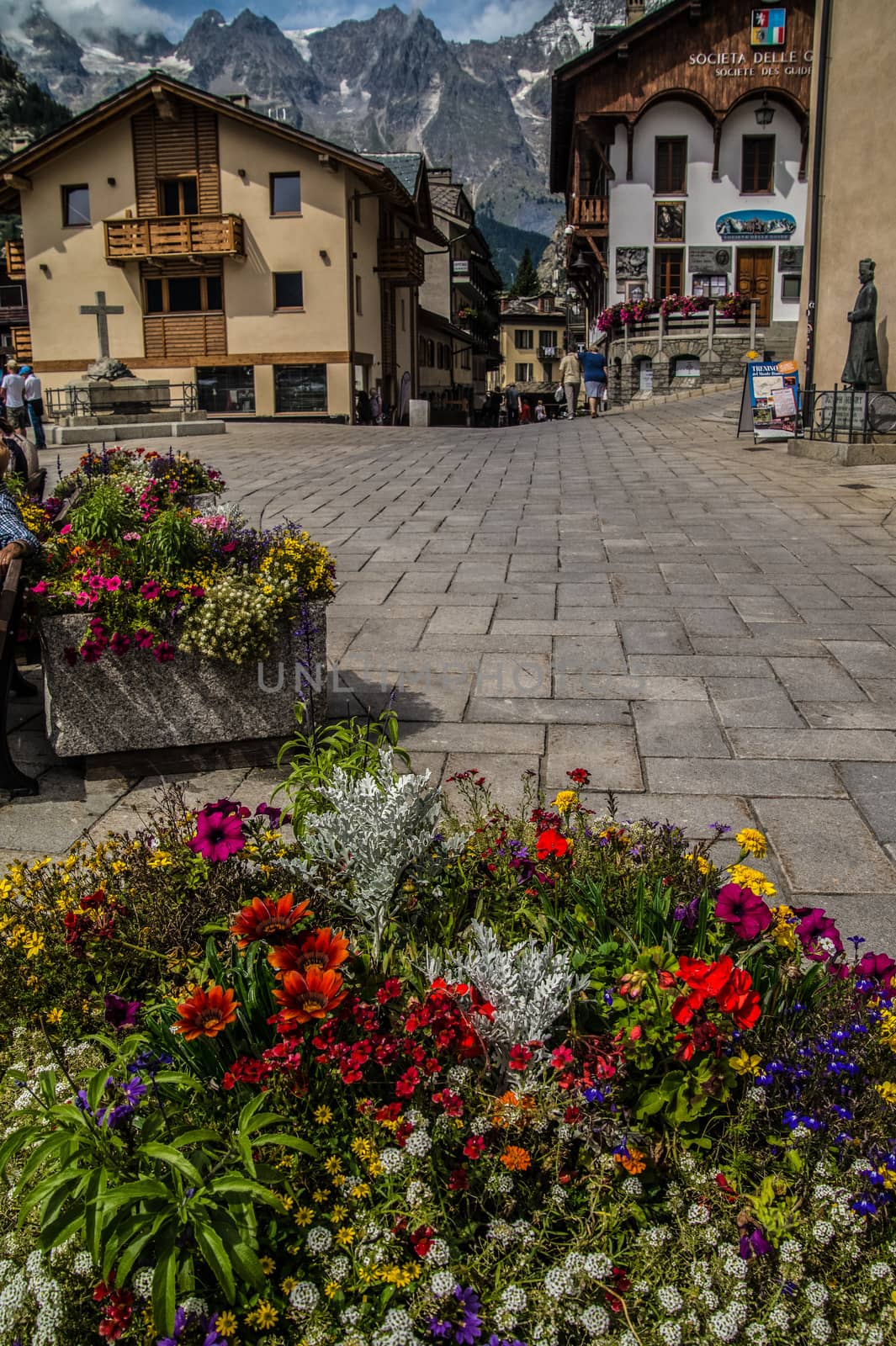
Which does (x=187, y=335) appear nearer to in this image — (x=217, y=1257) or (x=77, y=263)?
(x=77, y=263)

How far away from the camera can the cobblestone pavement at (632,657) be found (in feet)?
12.8

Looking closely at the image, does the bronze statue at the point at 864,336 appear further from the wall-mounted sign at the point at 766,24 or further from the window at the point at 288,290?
the wall-mounted sign at the point at 766,24

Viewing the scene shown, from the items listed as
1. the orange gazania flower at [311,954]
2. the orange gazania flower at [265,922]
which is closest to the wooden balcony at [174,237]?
the orange gazania flower at [265,922]

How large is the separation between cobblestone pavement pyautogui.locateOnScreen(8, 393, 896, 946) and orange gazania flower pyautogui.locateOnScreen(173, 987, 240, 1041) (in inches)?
66.6

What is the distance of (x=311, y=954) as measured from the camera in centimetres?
219

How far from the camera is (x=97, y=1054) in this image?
8.00 ft

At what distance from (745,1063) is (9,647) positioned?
2.98 metres

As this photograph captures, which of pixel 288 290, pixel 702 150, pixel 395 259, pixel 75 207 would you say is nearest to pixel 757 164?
pixel 702 150

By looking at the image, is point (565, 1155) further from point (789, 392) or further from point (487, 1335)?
point (789, 392)

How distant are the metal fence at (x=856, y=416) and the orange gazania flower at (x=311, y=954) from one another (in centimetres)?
1278

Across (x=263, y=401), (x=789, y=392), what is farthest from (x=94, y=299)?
(x=789, y=392)

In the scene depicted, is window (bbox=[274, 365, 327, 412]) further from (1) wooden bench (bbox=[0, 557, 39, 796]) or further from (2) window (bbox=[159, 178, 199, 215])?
(1) wooden bench (bbox=[0, 557, 39, 796])

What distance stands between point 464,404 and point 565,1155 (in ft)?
185

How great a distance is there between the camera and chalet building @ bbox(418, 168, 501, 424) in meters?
46.3
